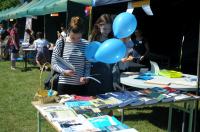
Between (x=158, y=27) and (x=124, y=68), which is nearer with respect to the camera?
(x=124, y=68)

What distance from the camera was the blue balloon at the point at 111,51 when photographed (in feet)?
12.4

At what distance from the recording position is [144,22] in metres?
12.6

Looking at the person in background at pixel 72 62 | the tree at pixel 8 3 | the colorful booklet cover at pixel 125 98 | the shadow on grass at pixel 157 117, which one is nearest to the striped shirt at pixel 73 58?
the person in background at pixel 72 62

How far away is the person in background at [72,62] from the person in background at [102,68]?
0.22m

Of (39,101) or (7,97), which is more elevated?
(39,101)

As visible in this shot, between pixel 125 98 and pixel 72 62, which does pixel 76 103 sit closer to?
pixel 125 98

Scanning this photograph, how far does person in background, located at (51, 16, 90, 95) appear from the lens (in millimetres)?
4059

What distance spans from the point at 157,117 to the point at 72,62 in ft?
8.57

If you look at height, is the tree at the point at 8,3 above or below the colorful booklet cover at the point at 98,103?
above

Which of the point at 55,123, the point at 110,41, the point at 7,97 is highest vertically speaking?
the point at 110,41

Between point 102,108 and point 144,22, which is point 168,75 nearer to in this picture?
A: point 102,108

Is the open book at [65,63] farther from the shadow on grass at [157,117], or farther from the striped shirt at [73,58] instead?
the shadow on grass at [157,117]

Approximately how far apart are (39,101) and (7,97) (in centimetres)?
455

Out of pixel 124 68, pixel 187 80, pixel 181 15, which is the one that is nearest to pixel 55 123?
pixel 187 80
